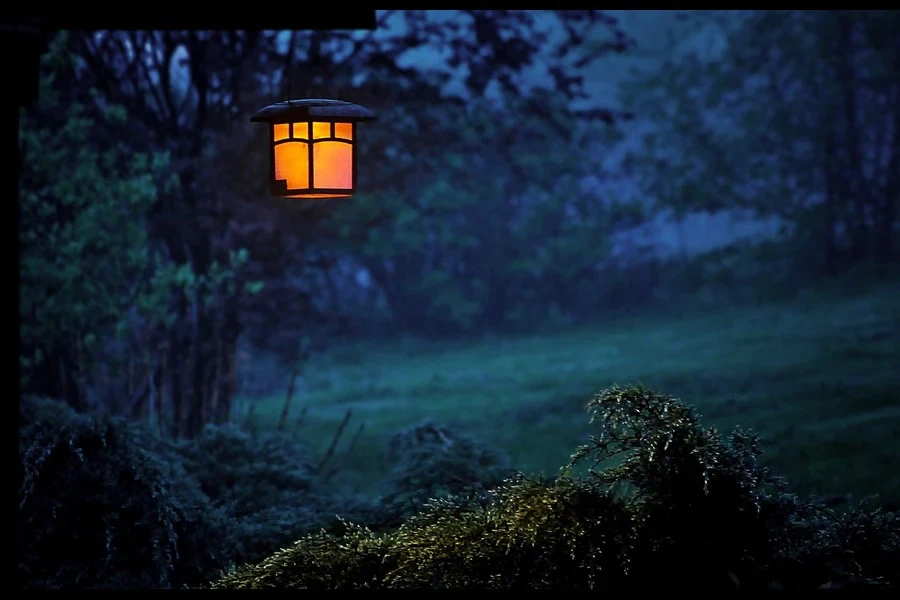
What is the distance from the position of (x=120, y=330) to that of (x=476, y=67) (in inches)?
174

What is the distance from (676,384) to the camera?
13.0m

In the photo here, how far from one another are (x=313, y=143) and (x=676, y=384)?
29.0 feet

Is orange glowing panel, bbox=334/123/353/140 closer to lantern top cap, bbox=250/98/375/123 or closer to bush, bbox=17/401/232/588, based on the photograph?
lantern top cap, bbox=250/98/375/123

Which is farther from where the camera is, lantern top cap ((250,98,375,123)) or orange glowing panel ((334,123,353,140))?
orange glowing panel ((334,123,353,140))

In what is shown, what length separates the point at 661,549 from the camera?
4152mm

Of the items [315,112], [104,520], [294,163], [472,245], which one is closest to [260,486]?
[104,520]

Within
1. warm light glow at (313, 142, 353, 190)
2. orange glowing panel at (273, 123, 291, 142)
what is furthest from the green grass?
orange glowing panel at (273, 123, 291, 142)

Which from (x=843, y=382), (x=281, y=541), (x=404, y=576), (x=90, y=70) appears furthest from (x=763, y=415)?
(x=90, y=70)

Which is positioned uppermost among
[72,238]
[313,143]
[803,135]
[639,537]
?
[803,135]

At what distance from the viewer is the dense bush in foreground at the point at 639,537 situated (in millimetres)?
4117

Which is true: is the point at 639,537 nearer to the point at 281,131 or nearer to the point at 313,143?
the point at 313,143

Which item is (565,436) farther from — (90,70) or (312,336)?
(312,336)

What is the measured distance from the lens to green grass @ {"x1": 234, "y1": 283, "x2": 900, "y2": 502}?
30.4 ft

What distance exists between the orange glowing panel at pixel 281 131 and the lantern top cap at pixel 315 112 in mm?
41
